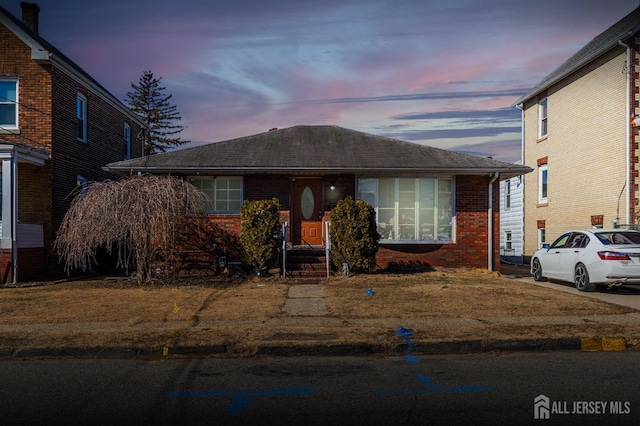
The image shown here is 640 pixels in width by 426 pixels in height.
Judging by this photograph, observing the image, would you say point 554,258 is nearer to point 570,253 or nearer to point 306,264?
point 570,253

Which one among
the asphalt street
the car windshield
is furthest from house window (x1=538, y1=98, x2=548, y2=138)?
the asphalt street

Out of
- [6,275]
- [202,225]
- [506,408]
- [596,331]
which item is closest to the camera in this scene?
[506,408]

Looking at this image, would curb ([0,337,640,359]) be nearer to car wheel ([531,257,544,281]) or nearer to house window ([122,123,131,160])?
car wheel ([531,257,544,281])

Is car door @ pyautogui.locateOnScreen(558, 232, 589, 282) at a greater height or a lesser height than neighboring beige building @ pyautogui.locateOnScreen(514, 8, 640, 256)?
lesser

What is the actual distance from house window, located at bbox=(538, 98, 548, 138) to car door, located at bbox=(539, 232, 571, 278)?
10.2 meters

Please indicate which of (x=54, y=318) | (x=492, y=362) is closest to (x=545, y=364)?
(x=492, y=362)

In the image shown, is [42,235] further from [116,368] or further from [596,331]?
[596,331]

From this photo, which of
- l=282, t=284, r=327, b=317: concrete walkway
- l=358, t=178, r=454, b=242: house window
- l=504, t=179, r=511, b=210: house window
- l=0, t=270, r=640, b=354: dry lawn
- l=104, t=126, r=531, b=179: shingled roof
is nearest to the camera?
l=0, t=270, r=640, b=354: dry lawn

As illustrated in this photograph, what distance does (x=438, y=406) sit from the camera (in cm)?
495

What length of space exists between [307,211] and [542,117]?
508 inches

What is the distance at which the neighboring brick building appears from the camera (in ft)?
47.5

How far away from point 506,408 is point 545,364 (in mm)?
1888

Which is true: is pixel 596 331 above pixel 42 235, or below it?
below

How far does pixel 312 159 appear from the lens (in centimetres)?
1650
